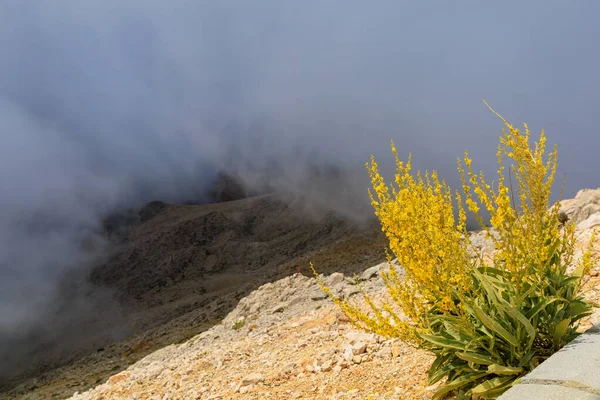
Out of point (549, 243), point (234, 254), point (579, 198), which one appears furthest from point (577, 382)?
point (234, 254)

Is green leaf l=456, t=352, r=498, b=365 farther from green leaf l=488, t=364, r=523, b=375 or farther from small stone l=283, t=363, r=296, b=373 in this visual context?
small stone l=283, t=363, r=296, b=373

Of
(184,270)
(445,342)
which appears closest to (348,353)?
(445,342)

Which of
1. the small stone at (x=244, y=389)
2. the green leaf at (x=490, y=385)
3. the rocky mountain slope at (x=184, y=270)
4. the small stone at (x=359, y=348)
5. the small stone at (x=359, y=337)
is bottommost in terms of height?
the green leaf at (x=490, y=385)

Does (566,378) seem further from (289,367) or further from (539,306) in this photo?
(289,367)

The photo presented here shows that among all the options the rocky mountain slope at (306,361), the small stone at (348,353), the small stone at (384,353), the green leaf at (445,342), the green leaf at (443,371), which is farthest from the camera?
the small stone at (348,353)

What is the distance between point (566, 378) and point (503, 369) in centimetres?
50

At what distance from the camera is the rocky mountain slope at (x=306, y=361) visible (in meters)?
4.67

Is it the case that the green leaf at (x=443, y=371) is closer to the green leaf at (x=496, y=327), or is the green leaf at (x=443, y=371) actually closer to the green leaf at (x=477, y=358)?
the green leaf at (x=477, y=358)

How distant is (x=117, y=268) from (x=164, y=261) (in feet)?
24.4

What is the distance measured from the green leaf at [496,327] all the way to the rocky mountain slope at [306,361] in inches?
42.0

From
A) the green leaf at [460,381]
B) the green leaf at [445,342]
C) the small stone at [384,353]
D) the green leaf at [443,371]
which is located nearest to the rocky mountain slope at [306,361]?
the small stone at [384,353]

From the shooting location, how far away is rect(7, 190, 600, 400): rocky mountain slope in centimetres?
467

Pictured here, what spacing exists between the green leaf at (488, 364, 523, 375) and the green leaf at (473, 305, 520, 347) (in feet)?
0.58

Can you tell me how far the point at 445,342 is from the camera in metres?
3.48
